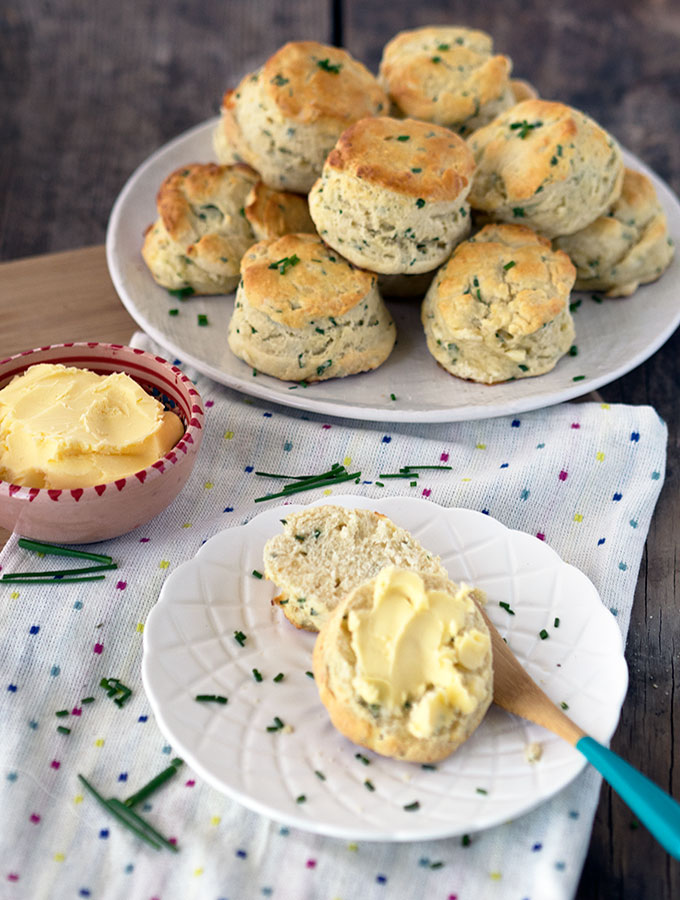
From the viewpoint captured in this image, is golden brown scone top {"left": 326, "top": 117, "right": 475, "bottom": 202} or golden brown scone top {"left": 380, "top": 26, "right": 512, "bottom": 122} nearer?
golden brown scone top {"left": 326, "top": 117, "right": 475, "bottom": 202}

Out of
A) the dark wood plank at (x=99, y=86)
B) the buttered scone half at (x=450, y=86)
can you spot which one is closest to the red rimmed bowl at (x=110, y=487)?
the buttered scone half at (x=450, y=86)

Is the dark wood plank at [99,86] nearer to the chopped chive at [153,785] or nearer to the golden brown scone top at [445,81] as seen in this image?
the golden brown scone top at [445,81]

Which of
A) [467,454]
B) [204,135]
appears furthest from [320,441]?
[204,135]

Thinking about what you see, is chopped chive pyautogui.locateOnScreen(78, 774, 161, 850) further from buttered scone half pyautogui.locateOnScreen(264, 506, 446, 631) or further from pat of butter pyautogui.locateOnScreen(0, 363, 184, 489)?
pat of butter pyautogui.locateOnScreen(0, 363, 184, 489)

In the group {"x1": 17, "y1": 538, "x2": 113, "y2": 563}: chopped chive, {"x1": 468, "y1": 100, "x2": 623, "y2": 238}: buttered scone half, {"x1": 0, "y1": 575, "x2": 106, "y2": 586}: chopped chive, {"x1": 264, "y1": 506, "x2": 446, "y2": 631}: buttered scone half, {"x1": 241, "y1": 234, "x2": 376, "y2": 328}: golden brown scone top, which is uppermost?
{"x1": 468, "y1": 100, "x2": 623, "y2": 238}: buttered scone half

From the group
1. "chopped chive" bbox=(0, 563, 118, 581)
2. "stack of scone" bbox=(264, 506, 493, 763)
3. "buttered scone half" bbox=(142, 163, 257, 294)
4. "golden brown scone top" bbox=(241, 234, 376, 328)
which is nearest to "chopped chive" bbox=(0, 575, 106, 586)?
"chopped chive" bbox=(0, 563, 118, 581)

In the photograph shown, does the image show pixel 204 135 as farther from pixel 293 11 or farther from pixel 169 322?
pixel 293 11
